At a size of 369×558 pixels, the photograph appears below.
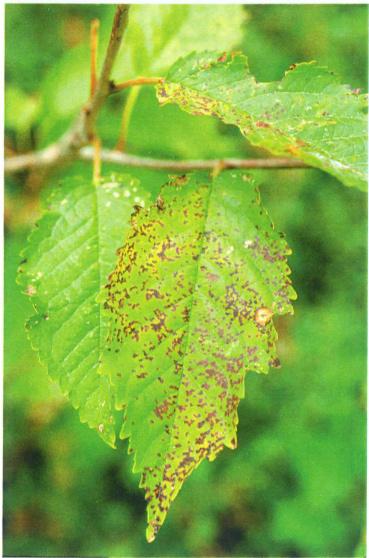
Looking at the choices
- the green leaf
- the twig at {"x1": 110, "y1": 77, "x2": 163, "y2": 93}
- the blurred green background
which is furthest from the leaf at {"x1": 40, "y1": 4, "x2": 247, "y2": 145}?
the blurred green background

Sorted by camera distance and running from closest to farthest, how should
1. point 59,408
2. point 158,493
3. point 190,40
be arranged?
point 158,493 → point 190,40 → point 59,408

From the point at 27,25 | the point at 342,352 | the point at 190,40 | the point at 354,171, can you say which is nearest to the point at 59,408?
the point at 342,352

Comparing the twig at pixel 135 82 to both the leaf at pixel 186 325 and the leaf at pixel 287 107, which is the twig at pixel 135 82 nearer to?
the leaf at pixel 287 107

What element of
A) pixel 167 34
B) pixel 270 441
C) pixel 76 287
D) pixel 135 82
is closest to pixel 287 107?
pixel 135 82

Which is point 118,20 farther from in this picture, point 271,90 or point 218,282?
point 218,282

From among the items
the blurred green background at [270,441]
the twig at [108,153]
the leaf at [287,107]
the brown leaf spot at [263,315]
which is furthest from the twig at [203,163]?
the blurred green background at [270,441]

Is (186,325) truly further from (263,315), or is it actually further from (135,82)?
(135,82)
